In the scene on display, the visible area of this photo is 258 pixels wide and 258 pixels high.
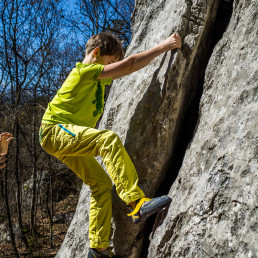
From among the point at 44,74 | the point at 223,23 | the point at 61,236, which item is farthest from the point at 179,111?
the point at 61,236

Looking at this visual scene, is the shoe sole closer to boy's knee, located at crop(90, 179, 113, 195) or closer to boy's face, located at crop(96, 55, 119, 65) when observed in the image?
boy's knee, located at crop(90, 179, 113, 195)

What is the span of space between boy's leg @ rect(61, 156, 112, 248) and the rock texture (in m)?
0.45

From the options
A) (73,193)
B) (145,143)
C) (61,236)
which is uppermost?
(145,143)

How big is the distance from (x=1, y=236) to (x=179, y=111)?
32.1 feet

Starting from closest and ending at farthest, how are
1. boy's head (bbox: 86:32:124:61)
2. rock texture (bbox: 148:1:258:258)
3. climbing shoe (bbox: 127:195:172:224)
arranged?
rock texture (bbox: 148:1:258:258)
climbing shoe (bbox: 127:195:172:224)
boy's head (bbox: 86:32:124:61)

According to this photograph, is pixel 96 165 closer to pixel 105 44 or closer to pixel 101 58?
pixel 101 58

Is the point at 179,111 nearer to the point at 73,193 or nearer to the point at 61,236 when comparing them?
the point at 61,236

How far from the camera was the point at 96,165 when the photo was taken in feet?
8.83

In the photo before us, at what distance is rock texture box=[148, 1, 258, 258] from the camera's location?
1613 millimetres

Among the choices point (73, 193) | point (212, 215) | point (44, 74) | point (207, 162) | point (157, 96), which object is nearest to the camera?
point (212, 215)

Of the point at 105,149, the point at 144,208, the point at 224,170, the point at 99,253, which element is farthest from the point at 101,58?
the point at 99,253

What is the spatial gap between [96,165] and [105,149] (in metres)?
0.57

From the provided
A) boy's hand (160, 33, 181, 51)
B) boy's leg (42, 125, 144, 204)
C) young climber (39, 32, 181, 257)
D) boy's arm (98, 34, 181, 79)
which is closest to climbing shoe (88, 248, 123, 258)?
young climber (39, 32, 181, 257)

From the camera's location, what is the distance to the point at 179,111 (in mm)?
2762
